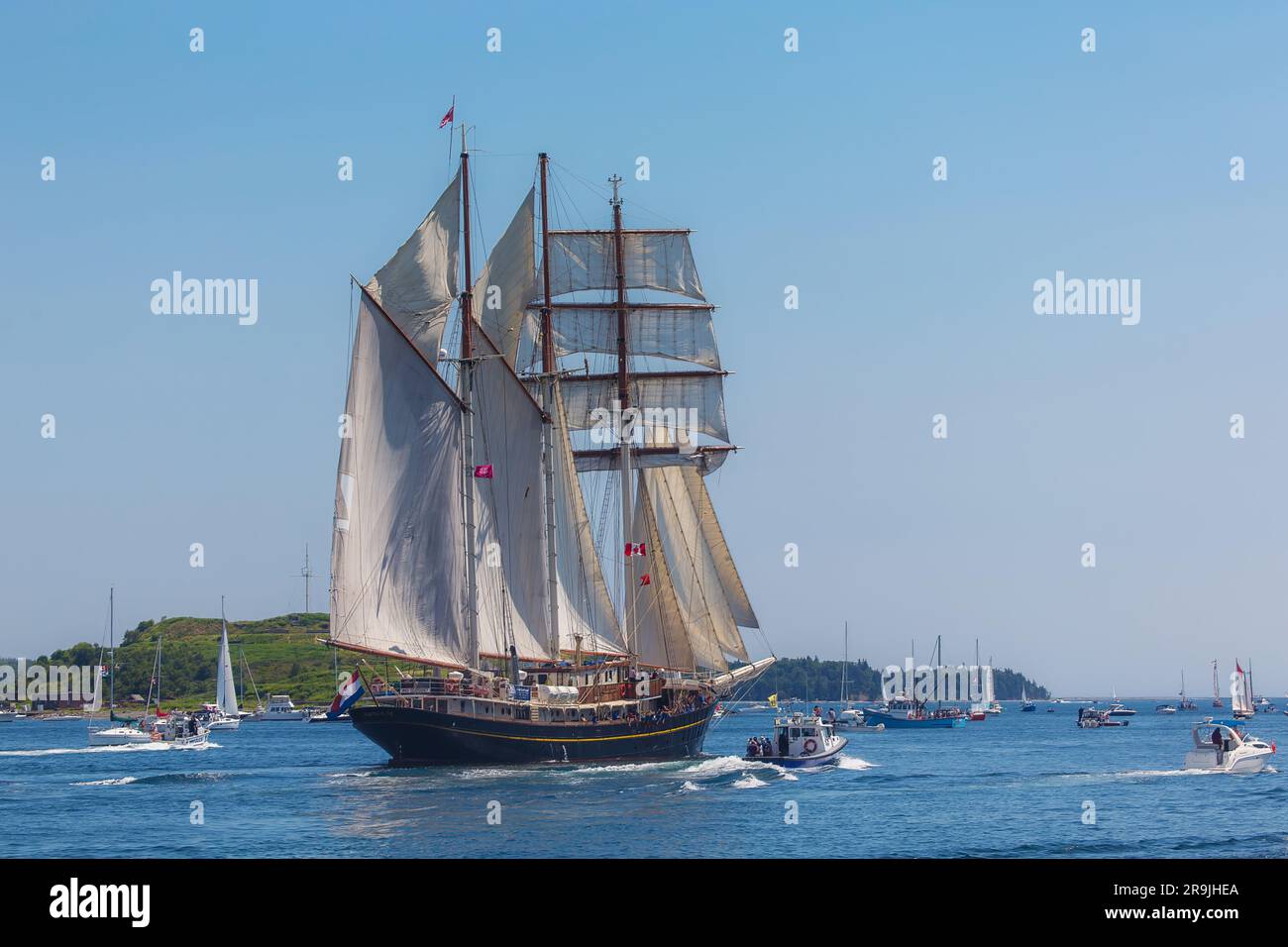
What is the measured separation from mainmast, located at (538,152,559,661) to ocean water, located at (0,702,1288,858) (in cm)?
1095

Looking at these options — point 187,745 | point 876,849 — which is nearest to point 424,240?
point 876,849

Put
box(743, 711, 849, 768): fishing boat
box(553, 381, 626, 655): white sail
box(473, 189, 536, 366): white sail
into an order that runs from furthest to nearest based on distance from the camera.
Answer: box(473, 189, 536, 366): white sail
box(743, 711, 849, 768): fishing boat
box(553, 381, 626, 655): white sail

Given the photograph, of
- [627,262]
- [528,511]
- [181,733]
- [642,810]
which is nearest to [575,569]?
[528,511]

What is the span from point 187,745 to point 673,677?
63.5m

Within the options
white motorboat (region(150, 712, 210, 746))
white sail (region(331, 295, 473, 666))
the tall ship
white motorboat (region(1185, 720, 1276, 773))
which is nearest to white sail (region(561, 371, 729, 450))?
the tall ship

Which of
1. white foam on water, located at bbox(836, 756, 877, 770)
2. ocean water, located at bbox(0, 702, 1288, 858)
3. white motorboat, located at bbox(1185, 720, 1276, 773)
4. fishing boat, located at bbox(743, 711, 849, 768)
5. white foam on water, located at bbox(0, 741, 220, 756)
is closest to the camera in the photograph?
ocean water, located at bbox(0, 702, 1288, 858)

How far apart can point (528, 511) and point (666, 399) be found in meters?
23.5

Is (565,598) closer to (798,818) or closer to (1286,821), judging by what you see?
(798,818)

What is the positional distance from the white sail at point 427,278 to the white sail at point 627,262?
53.4 feet

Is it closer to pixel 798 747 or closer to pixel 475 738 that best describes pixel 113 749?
pixel 475 738

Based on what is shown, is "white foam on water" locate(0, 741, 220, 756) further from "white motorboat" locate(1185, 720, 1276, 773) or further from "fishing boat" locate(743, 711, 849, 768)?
"white motorboat" locate(1185, 720, 1276, 773)

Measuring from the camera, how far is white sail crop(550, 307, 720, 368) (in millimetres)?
113312
